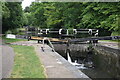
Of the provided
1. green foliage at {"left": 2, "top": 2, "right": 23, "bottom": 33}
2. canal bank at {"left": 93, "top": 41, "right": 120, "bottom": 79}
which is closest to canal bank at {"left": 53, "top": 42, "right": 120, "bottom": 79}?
canal bank at {"left": 93, "top": 41, "right": 120, "bottom": 79}

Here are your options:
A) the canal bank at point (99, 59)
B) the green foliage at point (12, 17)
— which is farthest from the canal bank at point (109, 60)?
the green foliage at point (12, 17)

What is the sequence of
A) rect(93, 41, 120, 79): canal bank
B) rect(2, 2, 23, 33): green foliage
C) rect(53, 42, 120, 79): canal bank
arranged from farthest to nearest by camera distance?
1. rect(2, 2, 23, 33): green foliage
2. rect(93, 41, 120, 79): canal bank
3. rect(53, 42, 120, 79): canal bank

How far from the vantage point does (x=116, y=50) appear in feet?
49.9

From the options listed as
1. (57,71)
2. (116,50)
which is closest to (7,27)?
(116,50)

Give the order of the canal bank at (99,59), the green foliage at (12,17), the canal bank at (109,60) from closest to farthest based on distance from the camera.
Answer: the canal bank at (99,59) → the canal bank at (109,60) → the green foliage at (12,17)

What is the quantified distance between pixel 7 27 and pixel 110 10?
13025 mm

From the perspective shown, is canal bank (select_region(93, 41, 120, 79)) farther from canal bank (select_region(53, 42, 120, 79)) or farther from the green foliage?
the green foliage

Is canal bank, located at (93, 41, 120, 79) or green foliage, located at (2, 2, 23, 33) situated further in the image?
green foliage, located at (2, 2, 23, 33)

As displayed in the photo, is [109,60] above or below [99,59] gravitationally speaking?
above

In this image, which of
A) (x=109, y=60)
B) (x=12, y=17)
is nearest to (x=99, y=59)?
(x=109, y=60)

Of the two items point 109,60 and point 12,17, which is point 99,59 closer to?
point 109,60

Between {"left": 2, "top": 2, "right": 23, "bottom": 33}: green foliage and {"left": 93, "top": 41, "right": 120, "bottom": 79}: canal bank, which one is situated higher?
{"left": 2, "top": 2, "right": 23, "bottom": 33}: green foliage

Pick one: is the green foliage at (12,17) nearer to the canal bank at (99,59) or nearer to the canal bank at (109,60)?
the canal bank at (99,59)

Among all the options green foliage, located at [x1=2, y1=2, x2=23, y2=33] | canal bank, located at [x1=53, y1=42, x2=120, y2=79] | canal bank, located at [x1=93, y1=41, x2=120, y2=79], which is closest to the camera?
canal bank, located at [x1=53, y1=42, x2=120, y2=79]
